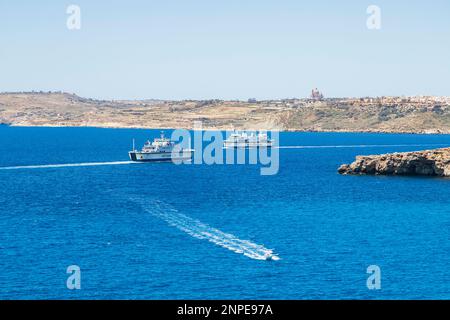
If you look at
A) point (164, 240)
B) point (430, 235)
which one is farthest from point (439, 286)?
point (164, 240)

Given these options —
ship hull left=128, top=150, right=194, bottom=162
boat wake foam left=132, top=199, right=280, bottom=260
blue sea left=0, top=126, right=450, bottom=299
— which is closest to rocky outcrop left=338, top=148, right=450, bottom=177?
blue sea left=0, top=126, right=450, bottom=299

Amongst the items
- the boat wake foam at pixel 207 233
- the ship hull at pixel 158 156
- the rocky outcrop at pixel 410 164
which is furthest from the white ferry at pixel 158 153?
the boat wake foam at pixel 207 233

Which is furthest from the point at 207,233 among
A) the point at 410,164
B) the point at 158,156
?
the point at 158,156

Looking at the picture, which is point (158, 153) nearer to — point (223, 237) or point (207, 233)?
point (207, 233)

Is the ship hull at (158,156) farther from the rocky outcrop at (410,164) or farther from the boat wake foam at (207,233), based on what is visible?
the boat wake foam at (207,233)
